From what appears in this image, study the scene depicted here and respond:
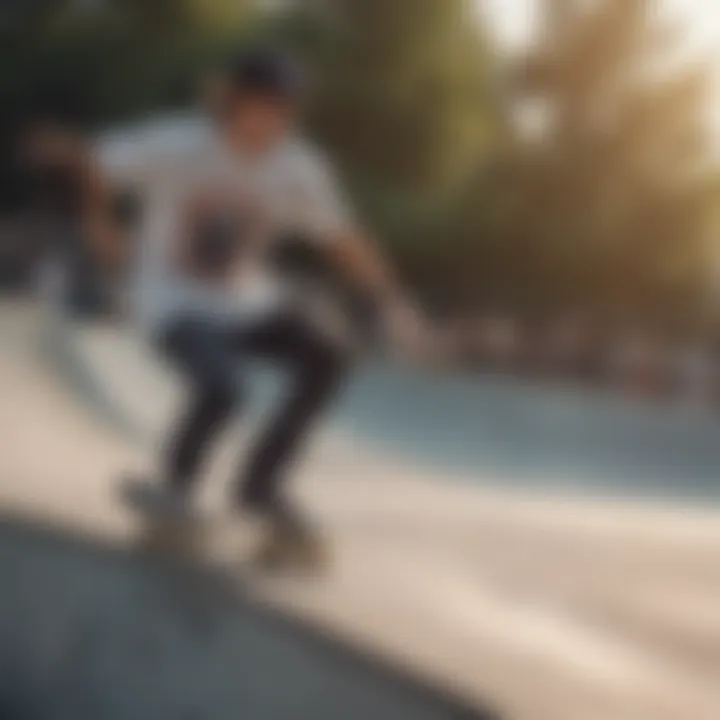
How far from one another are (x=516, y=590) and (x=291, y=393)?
114mm

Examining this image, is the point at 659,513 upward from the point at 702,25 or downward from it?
downward

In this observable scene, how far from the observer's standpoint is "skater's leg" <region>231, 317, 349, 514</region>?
1.55 ft

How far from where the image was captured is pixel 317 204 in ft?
1.52

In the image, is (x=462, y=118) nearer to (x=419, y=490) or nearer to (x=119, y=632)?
(x=419, y=490)

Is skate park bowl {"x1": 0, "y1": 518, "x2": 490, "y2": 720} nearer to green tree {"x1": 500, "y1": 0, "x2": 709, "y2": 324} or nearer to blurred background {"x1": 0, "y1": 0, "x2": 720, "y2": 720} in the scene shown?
blurred background {"x1": 0, "y1": 0, "x2": 720, "y2": 720}

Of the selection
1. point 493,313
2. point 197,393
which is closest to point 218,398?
point 197,393

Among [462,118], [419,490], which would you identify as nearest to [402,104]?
[462,118]

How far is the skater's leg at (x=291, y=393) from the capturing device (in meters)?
0.47

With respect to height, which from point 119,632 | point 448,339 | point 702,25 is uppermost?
point 702,25

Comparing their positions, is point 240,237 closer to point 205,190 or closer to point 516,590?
point 205,190

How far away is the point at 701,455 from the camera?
1.55ft

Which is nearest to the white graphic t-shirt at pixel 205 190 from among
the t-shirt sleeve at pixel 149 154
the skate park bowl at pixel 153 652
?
the t-shirt sleeve at pixel 149 154

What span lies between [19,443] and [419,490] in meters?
0.17

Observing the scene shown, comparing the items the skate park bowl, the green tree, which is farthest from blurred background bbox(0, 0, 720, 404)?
the skate park bowl
